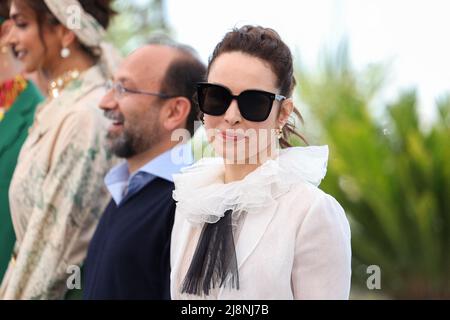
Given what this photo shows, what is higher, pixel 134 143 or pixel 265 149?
pixel 265 149

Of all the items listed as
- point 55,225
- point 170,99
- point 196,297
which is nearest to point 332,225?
point 196,297

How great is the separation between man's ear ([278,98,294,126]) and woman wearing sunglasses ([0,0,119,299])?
146cm

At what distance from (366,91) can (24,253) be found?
5.91m

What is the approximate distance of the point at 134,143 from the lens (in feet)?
10.1

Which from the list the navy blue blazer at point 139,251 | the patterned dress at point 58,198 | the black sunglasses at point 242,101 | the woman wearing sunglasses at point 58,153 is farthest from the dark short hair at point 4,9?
the black sunglasses at point 242,101

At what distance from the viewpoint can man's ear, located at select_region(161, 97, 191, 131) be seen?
3.07m

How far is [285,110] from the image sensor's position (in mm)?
2152

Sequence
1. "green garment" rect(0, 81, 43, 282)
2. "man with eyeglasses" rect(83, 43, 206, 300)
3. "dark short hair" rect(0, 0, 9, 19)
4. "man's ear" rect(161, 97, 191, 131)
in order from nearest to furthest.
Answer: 1. "man with eyeglasses" rect(83, 43, 206, 300)
2. "man's ear" rect(161, 97, 191, 131)
3. "green garment" rect(0, 81, 43, 282)
4. "dark short hair" rect(0, 0, 9, 19)

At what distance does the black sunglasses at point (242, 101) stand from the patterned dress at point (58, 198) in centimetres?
146

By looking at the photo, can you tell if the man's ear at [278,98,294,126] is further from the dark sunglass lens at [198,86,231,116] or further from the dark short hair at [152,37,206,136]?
the dark short hair at [152,37,206,136]

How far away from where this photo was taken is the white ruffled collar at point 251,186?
6.87ft

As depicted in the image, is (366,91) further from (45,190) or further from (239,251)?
(239,251)

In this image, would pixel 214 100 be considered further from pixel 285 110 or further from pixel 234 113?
pixel 285 110

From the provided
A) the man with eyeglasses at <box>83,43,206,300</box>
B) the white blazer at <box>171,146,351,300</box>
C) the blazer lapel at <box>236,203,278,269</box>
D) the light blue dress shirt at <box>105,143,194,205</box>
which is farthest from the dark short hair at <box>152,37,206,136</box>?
the blazer lapel at <box>236,203,278,269</box>
